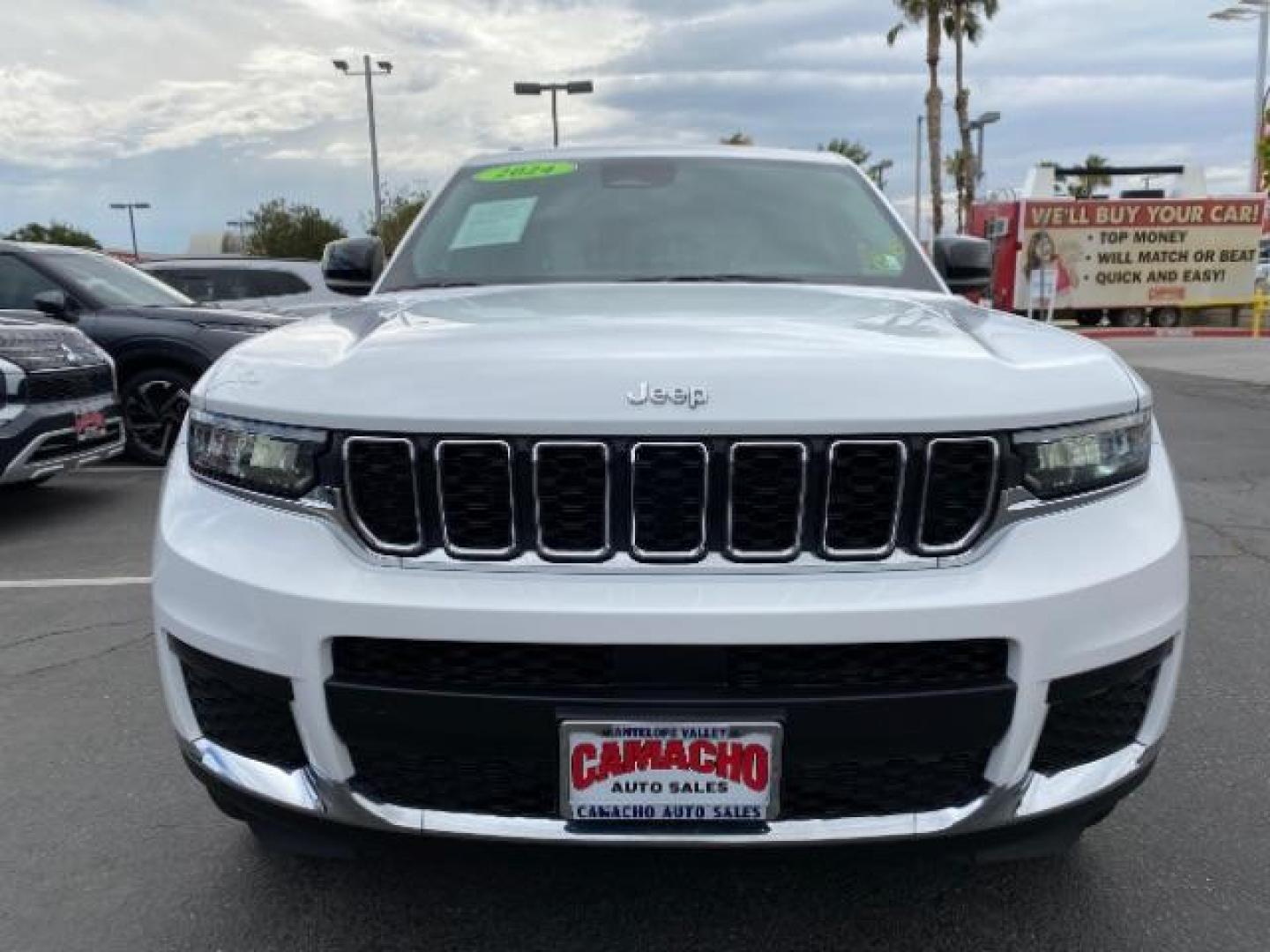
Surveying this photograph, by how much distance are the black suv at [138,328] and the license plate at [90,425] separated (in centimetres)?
123

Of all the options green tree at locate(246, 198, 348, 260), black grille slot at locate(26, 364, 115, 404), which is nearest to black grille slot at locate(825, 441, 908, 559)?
black grille slot at locate(26, 364, 115, 404)

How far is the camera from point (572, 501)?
1.80 metres

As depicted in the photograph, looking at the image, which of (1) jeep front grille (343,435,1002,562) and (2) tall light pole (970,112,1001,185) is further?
(2) tall light pole (970,112,1001,185)

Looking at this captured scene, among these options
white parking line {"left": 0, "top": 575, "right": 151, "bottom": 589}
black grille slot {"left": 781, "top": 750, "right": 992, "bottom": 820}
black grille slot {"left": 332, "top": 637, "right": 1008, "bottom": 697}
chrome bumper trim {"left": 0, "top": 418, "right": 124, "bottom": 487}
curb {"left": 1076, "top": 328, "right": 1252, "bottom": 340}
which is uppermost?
black grille slot {"left": 332, "top": 637, "right": 1008, "bottom": 697}

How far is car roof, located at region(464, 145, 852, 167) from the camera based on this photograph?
369 centimetres

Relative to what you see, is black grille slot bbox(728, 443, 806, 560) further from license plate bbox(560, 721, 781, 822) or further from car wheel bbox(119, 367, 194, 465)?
car wheel bbox(119, 367, 194, 465)

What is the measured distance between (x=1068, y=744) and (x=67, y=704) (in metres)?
3.06

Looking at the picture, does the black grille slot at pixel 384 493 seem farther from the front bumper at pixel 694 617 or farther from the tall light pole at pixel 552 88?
the tall light pole at pixel 552 88

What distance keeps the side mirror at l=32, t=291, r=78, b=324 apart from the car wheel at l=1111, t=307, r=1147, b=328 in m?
24.9

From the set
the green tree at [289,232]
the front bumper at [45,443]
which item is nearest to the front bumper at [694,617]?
the front bumper at [45,443]

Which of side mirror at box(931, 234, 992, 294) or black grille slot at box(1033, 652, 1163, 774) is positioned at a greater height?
side mirror at box(931, 234, 992, 294)

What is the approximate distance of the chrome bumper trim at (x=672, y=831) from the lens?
1785mm

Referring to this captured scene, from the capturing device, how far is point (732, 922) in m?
2.24

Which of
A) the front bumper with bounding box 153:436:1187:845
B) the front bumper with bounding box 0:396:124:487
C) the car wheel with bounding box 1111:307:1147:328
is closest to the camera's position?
the front bumper with bounding box 153:436:1187:845
